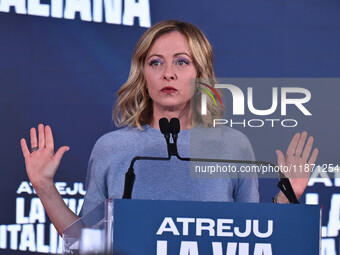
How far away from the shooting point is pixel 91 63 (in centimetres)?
307

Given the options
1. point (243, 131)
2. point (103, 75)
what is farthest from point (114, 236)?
point (103, 75)

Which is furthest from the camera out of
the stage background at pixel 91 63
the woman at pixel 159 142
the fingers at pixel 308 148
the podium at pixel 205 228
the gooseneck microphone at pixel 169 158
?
the stage background at pixel 91 63

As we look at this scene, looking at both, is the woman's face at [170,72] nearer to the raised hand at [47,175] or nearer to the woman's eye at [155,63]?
the woman's eye at [155,63]

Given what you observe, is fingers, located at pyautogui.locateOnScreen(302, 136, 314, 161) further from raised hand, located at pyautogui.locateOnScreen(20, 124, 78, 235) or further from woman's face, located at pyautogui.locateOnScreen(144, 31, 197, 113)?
raised hand, located at pyautogui.locateOnScreen(20, 124, 78, 235)

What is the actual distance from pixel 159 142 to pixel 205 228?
1.05 m

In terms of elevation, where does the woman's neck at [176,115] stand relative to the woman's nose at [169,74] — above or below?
below

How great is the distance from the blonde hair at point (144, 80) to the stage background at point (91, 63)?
661mm

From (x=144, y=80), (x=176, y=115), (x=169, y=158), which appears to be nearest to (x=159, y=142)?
(x=176, y=115)

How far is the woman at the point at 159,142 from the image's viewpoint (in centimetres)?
211

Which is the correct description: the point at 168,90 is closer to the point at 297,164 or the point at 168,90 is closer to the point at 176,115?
the point at 176,115

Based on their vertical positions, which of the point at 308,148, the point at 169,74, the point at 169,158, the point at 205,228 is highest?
the point at 169,74

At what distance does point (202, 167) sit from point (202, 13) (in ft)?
3.75

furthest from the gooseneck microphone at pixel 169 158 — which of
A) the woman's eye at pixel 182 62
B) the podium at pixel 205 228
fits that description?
the woman's eye at pixel 182 62

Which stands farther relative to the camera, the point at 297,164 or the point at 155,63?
the point at 155,63
